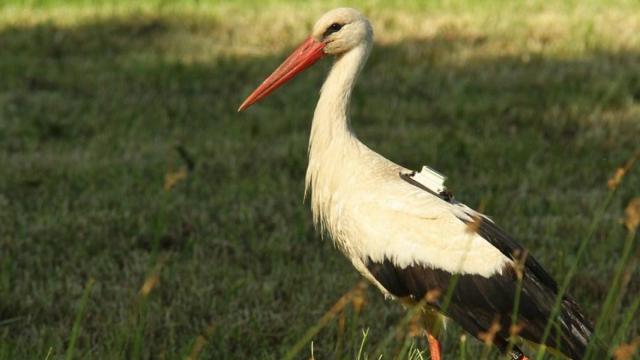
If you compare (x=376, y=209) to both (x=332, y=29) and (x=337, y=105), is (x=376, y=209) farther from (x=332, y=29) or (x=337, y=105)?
(x=332, y=29)

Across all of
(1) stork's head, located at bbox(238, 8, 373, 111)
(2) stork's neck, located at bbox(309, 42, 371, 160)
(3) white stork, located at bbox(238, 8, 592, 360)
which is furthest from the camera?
(1) stork's head, located at bbox(238, 8, 373, 111)

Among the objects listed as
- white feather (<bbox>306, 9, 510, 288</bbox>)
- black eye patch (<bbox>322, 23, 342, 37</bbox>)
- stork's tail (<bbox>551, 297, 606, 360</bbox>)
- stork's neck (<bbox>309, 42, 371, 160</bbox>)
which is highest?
black eye patch (<bbox>322, 23, 342, 37</bbox>)

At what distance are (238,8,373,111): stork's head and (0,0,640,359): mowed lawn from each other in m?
0.91

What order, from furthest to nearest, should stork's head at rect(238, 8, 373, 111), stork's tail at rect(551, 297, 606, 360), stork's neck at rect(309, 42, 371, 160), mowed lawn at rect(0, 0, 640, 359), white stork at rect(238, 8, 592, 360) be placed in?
mowed lawn at rect(0, 0, 640, 359) < stork's head at rect(238, 8, 373, 111) < stork's neck at rect(309, 42, 371, 160) < white stork at rect(238, 8, 592, 360) < stork's tail at rect(551, 297, 606, 360)

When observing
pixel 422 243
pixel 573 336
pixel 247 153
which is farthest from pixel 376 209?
pixel 247 153

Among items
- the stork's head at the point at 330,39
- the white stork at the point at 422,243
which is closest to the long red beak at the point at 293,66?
the stork's head at the point at 330,39

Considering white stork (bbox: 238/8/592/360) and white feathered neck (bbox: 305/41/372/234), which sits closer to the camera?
white stork (bbox: 238/8/592/360)

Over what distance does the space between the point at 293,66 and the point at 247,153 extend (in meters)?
2.68

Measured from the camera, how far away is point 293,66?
488 centimetres

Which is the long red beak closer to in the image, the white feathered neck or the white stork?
the white feathered neck

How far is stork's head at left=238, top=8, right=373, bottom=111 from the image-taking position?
4762 mm

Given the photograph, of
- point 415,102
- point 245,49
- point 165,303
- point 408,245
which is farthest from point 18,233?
point 245,49

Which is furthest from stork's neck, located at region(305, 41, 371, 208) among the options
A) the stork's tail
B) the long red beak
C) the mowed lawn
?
the stork's tail

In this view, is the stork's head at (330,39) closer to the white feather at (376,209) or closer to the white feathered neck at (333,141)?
the white feathered neck at (333,141)
